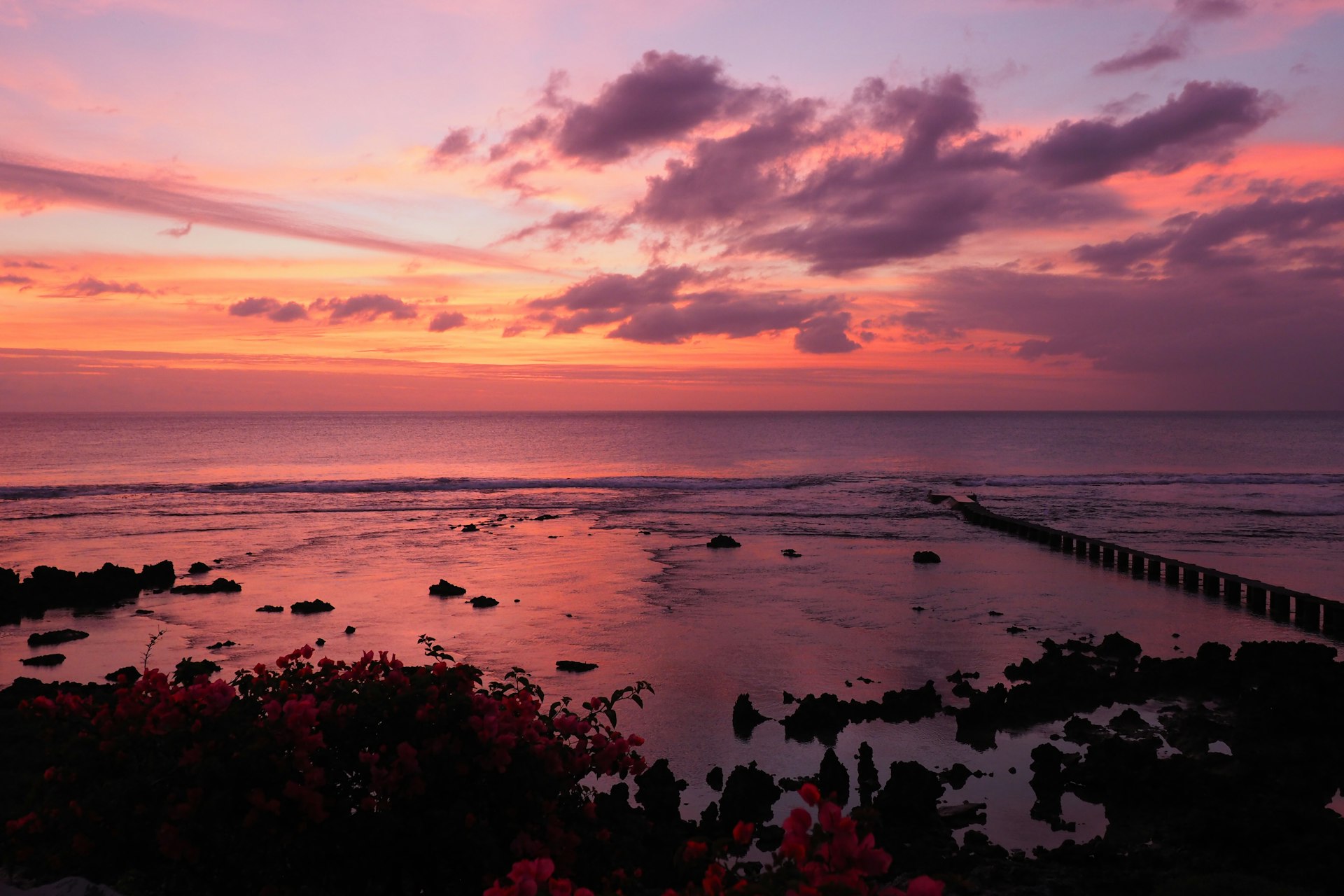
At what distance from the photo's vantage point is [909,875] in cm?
959

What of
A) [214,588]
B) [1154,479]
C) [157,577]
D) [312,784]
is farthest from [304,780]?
[1154,479]

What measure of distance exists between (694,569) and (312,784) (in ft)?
82.5

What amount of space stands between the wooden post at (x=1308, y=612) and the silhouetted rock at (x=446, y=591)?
20.9m

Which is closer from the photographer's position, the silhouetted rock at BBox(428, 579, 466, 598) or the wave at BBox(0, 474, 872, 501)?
the silhouetted rock at BBox(428, 579, 466, 598)

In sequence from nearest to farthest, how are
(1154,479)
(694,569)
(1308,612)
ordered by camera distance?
1. (1308,612)
2. (694,569)
3. (1154,479)

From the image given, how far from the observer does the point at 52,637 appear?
66.7ft

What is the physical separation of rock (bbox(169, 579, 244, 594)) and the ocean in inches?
14.8

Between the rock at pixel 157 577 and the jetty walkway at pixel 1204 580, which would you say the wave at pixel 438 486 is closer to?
the jetty walkway at pixel 1204 580

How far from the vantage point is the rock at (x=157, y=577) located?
26.5 m

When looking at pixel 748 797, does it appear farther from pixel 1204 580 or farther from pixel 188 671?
pixel 1204 580

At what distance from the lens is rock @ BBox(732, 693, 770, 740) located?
46.4 ft

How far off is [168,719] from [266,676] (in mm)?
913

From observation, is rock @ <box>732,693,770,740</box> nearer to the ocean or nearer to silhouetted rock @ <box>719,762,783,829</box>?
the ocean

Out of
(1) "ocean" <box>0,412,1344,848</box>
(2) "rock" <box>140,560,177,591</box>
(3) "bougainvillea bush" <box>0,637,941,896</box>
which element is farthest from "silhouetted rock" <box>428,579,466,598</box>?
(3) "bougainvillea bush" <box>0,637,941,896</box>
